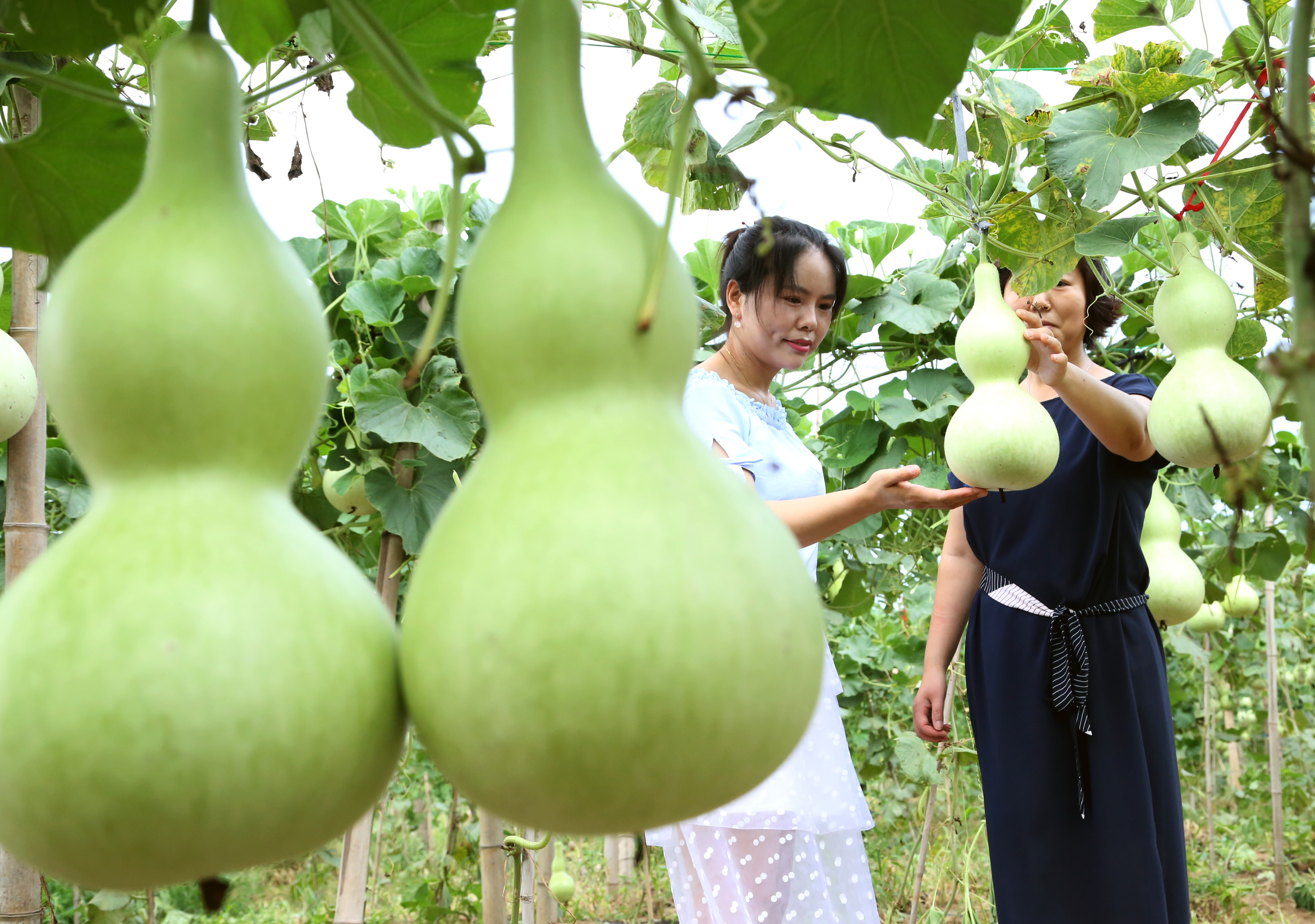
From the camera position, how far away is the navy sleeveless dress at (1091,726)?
5.33ft

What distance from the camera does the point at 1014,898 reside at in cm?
171

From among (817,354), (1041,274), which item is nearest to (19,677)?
(1041,274)

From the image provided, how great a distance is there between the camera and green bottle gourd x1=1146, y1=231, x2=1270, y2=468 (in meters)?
1.23

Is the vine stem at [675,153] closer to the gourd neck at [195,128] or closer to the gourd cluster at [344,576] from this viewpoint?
the gourd cluster at [344,576]

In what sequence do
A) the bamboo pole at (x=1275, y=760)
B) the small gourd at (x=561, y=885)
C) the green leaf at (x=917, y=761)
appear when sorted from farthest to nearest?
the bamboo pole at (x=1275, y=760) → the green leaf at (x=917, y=761) → the small gourd at (x=561, y=885)

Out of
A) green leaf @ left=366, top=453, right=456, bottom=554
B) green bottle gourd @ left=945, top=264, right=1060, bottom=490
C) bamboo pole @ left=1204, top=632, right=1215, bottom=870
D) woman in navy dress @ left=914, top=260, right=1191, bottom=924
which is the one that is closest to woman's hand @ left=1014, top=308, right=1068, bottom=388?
green bottle gourd @ left=945, top=264, right=1060, bottom=490

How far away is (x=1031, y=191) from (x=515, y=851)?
4.68 ft

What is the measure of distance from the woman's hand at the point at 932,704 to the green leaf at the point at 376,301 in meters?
1.17

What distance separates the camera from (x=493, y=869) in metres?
1.83

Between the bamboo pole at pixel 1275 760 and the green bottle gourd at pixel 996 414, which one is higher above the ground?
the green bottle gourd at pixel 996 414

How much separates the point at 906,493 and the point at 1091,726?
1.93ft

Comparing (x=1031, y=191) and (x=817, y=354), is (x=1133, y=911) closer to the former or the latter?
(x=1031, y=191)

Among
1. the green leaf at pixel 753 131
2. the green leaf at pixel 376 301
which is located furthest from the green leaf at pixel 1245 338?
the green leaf at pixel 376 301

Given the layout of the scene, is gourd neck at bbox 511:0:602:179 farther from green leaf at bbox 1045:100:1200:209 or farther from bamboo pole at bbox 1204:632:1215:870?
bamboo pole at bbox 1204:632:1215:870
